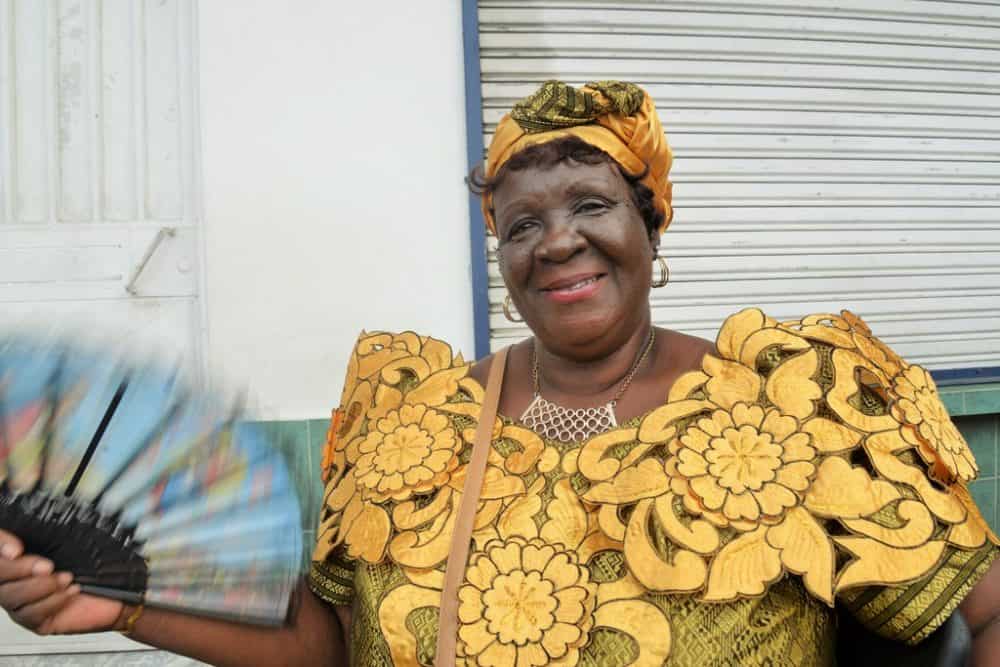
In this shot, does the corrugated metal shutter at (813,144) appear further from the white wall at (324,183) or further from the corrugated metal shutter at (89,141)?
the corrugated metal shutter at (89,141)

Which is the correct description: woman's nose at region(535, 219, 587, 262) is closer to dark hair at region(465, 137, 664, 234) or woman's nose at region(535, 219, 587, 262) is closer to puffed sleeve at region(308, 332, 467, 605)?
dark hair at region(465, 137, 664, 234)

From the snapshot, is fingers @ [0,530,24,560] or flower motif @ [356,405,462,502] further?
flower motif @ [356,405,462,502]

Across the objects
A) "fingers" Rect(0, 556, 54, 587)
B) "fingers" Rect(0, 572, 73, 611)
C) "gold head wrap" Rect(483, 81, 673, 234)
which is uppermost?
"gold head wrap" Rect(483, 81, 673, 234)

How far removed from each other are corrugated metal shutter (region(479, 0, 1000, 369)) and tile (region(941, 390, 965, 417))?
18cm

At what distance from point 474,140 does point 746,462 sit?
2199 millimetres

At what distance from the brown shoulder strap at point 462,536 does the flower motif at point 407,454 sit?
0.06 metres

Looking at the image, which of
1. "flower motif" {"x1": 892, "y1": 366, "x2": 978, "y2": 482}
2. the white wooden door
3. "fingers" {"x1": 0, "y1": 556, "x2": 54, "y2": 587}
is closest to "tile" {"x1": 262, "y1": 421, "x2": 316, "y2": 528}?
"fingers" {"x1": 0, "y1": 556, "x2": 54, "y2": 587}

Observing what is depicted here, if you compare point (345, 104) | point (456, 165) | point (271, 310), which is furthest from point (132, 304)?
point (456, 165)

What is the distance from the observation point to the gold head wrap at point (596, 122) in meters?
1.29

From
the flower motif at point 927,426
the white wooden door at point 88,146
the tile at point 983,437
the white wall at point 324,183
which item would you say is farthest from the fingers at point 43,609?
the tile at point 983,437

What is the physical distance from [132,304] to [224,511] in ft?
7.59

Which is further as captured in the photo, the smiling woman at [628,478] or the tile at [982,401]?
the tile at [982,401]

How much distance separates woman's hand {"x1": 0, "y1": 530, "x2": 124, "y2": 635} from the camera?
0.99 metres

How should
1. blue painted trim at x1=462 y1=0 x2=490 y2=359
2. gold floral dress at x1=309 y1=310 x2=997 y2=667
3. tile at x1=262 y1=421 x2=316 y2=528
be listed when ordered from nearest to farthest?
gold floral dress at x1=309 y1=310 x2=997 y2=667 < tile at x1=262 y1=421 x2=316 y2=528 < blue painted trim at x1=462 y1=0 x2=490 y2=359
